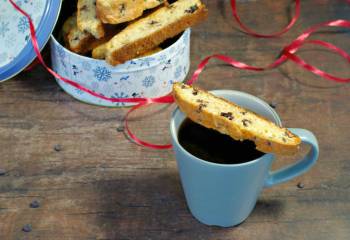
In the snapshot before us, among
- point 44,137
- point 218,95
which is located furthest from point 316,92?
point 44,137

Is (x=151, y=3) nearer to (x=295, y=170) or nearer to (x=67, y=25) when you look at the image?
(x=67, y=25)

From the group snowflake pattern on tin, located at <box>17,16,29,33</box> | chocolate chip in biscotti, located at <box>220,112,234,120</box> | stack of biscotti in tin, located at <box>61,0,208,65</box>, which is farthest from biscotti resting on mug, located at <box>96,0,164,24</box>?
chocolate chip in biscotti, located at <box>220,112,234,120</box>

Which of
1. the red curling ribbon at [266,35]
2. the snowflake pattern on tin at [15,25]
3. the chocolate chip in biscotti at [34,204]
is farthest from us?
the red curling ribbon at [266,35]

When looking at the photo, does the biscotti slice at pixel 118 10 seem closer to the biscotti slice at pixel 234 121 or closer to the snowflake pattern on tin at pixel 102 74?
the snowflake pattern on tin at pixel 102 74

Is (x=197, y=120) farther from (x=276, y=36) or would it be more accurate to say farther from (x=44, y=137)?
(x=276, y=36)

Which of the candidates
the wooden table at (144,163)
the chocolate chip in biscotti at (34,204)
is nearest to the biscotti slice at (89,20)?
the wooden table at (144,163)

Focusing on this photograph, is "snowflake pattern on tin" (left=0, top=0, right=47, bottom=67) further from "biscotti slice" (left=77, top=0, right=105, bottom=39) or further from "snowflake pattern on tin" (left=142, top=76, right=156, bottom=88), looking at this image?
"snowflake pattern on tin" (left=142, top=76, right=156, bottom=88)
